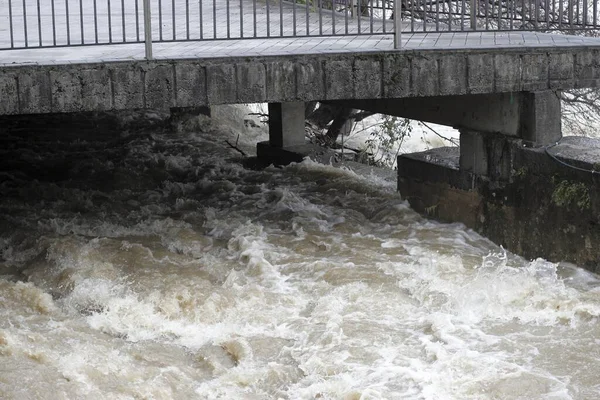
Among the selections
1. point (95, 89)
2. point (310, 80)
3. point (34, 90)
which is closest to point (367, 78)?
point (310, 80)

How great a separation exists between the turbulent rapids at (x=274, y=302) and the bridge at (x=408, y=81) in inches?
18.2

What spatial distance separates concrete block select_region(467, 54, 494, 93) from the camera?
9.22 m

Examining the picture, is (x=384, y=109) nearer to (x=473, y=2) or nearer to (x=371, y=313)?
(x=473, y=2)

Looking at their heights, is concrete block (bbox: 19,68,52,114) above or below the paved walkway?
below

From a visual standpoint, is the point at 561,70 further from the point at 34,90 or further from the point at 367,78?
the point at 34,90

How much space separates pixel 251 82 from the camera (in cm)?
879

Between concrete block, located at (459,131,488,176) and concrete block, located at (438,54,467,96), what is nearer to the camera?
concrete block, located at (438,54,467,96)

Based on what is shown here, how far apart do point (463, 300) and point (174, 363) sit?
Result: 2.57m

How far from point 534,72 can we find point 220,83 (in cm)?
298

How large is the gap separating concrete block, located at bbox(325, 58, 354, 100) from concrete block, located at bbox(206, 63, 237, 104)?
0.86 metres

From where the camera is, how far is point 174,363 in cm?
720

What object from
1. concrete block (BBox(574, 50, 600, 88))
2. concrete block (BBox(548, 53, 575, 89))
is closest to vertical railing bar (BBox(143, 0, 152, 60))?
concrete block (BBox(548, 53, 575, 89))

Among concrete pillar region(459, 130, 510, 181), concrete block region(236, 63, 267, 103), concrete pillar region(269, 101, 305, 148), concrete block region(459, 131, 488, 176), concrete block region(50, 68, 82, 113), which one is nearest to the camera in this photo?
concrete block region(50, 68, 82, 113)

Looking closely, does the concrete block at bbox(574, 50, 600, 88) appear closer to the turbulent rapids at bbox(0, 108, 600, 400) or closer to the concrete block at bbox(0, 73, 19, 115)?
the turbulent rapids at bbox(0, 108, 600, 400)
